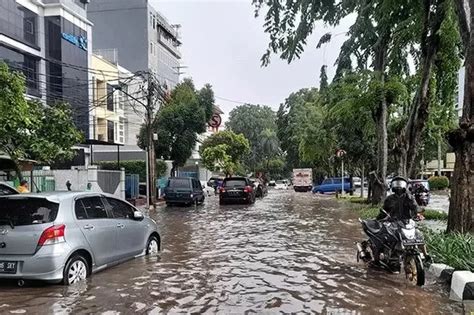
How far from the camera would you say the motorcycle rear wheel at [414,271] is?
24.5 feet

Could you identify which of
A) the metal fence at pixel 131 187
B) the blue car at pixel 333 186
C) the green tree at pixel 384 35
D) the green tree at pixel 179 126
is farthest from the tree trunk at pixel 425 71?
the blue car at pixel 333 186

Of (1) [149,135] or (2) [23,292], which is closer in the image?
(2) [23,292]

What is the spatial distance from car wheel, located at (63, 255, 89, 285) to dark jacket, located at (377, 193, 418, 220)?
5.15 m

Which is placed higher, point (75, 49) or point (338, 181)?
point (75, 49)

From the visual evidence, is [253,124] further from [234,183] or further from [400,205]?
[400,205]

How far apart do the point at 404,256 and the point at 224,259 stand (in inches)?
153

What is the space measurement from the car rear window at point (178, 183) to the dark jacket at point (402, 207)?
69.0 ft

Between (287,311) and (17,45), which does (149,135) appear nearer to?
(17,45)

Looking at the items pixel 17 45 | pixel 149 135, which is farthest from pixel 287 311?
pixel 17 45

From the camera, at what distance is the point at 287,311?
249 inches

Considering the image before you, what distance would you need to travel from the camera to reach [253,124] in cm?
9544

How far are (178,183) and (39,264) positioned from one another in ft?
71.4

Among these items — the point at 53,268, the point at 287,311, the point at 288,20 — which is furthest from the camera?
the point at 288,20

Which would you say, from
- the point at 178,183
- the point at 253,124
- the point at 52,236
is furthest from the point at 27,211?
the point at 253,124
